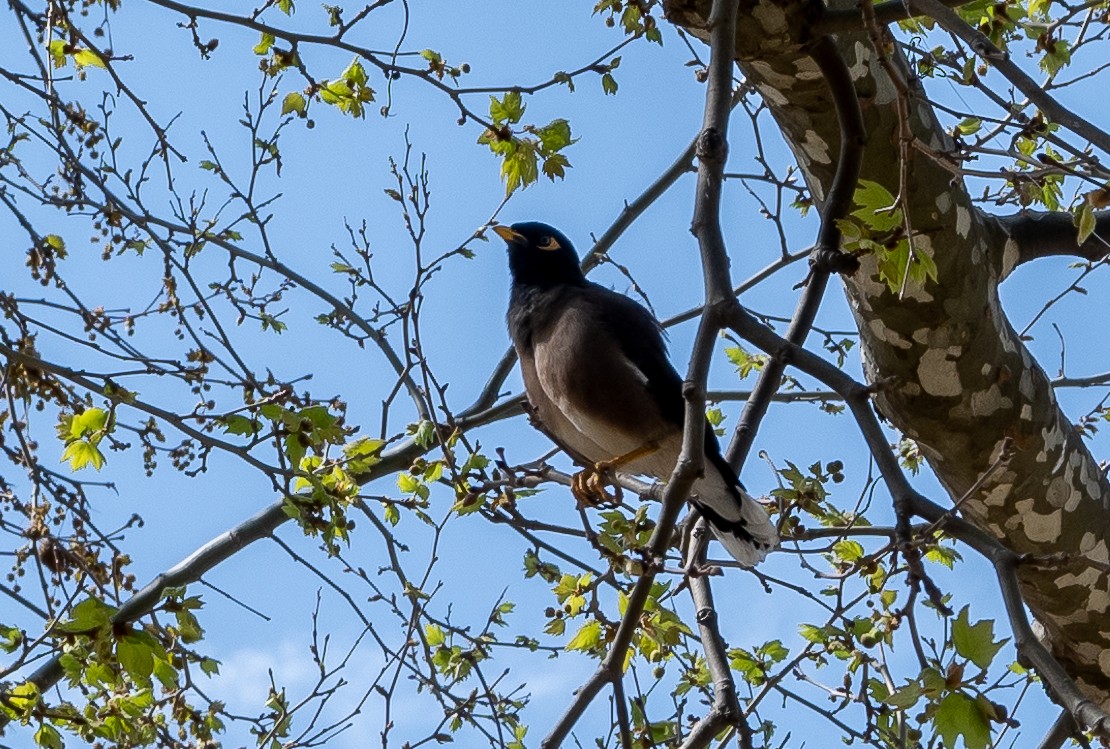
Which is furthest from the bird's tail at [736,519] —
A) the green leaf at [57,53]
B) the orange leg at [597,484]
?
the green leaf at [57,53]

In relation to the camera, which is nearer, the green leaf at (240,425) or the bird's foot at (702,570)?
the bird's foot at (702,570)

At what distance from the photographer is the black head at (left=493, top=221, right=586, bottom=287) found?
14.7 feet

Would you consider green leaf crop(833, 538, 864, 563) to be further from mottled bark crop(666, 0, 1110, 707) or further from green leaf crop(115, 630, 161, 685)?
green leaf crop(115, 630, 161, 685)

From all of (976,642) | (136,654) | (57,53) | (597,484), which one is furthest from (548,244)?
(976,642)

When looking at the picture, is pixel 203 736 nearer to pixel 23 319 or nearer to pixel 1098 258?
pixel 23 319

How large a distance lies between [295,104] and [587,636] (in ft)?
7.14

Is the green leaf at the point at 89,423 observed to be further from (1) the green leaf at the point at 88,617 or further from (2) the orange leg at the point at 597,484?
(2) the orange leg at the point at 597,484

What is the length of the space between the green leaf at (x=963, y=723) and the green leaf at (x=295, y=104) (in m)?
3.10

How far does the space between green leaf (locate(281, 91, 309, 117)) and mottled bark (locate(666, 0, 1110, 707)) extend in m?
1.70

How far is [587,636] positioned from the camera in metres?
2.88

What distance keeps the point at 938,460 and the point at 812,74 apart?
3.90ft

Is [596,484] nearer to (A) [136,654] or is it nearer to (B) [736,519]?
(B) [736,519]

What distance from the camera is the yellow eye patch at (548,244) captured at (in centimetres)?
457

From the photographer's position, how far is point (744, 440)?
2.80 m
